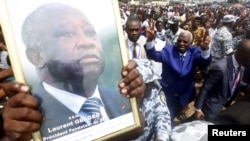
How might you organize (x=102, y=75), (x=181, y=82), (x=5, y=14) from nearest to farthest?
(x=5, y=14)
(x=102, y=75)
(x=181, y=82)

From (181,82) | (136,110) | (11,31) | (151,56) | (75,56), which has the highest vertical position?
(11,31)

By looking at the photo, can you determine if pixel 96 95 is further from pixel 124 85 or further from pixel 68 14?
pixel 68 14

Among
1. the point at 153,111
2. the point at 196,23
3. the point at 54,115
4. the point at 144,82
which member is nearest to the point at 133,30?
the point at 153,111

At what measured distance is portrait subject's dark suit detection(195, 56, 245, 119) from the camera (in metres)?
3.61

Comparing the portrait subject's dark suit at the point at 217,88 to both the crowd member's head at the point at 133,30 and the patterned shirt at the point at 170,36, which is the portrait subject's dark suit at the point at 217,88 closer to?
the crowd member's head at the point at 133,30

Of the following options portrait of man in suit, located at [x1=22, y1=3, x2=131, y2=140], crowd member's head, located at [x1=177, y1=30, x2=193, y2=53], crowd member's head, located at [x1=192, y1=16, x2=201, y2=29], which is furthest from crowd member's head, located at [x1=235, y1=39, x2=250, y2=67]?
crowd member's head, located at [x1=192, y1=16, x2=201, y2=29]

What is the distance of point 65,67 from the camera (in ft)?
3.85

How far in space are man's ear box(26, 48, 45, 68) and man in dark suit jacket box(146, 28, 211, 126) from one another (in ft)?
10.0

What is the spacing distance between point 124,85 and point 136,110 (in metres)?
0.12

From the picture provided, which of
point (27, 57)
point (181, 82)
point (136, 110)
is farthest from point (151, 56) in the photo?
point (27, 57)

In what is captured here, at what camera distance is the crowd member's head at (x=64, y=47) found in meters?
1.12

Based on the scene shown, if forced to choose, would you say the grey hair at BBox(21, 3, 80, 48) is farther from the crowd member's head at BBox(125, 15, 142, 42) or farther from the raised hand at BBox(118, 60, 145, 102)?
the crowd member's head at BBox(125, 15, 142, 42)

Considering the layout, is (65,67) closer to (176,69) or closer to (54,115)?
(54,115)

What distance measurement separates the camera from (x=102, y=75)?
130 centimetres
